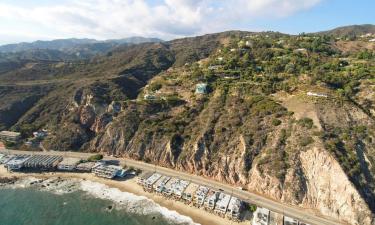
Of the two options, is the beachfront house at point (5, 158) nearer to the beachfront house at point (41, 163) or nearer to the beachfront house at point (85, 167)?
the beachfront house at point (41, 163)

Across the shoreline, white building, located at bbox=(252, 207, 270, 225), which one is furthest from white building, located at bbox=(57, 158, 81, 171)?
white building, located at bbox=(252, 207, 270, 225)

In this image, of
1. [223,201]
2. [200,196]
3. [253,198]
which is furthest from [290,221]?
[200,196]

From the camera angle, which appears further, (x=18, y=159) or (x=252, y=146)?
(x=18, y=159)

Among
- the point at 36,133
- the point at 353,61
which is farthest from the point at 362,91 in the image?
the point at 36,133

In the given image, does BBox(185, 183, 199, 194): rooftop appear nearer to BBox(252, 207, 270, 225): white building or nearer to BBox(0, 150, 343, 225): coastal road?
BBox(0, 150, 343, 225): coastal road

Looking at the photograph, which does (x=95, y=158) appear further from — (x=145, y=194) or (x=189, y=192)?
(x=189, y=192)

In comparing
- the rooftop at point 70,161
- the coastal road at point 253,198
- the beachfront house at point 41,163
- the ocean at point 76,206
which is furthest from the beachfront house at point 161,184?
the beachfront house at point 41,163
